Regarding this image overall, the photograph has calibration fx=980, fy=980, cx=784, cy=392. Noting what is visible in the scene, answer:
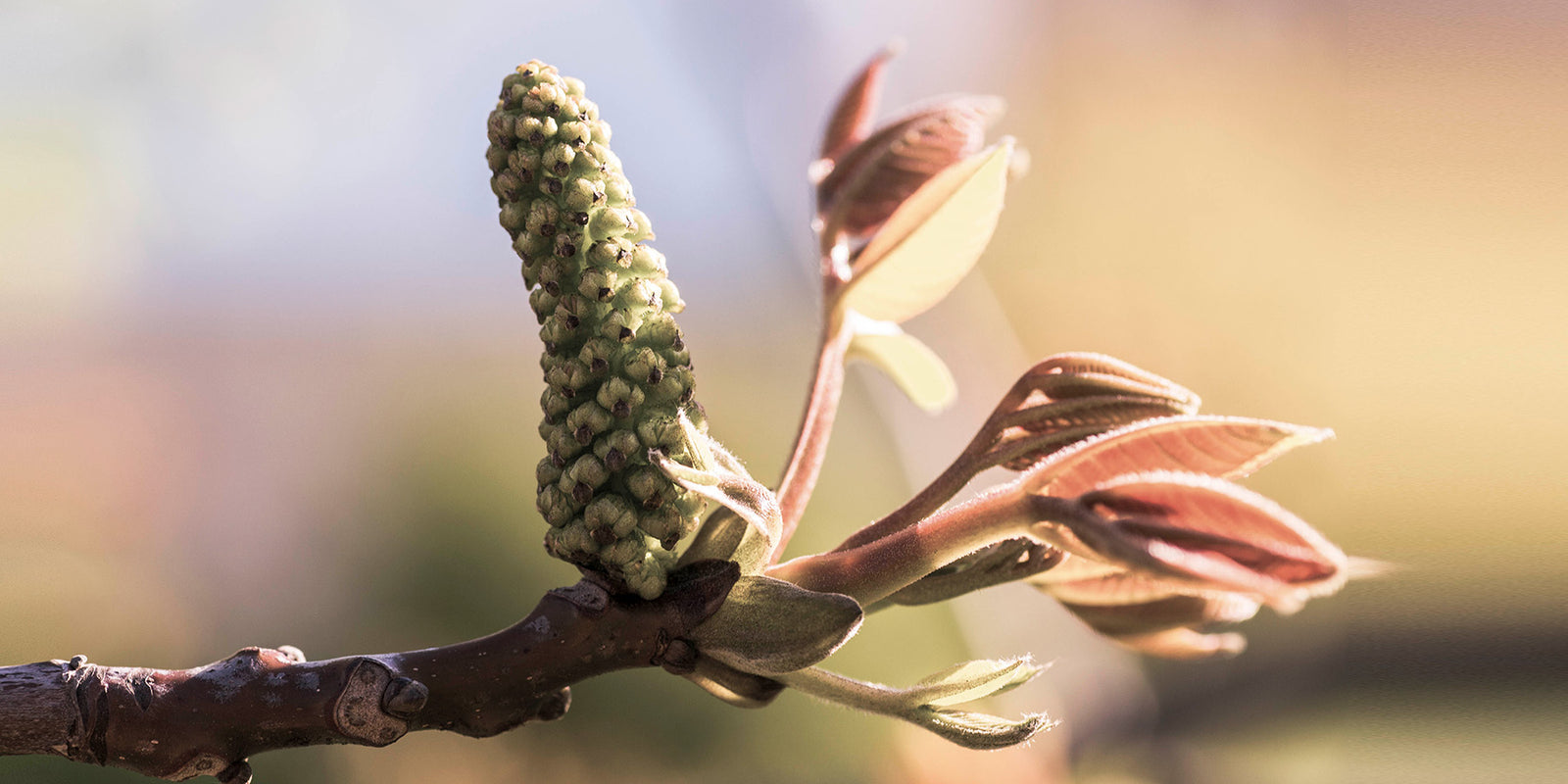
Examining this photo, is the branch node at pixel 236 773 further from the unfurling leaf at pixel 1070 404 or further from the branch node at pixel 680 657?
the unfurling leaf at pixel 1070 404

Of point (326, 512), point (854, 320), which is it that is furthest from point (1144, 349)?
point (854, 320)

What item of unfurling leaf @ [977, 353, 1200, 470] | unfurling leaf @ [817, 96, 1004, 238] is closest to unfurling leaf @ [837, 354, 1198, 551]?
unfurling leaf @ [977, 353, 1200, 470]

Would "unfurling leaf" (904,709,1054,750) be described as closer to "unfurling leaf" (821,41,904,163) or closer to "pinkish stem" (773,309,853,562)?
"pinkish stem" (773,309,853,562)

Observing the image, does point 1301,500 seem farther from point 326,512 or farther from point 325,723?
point 325,723

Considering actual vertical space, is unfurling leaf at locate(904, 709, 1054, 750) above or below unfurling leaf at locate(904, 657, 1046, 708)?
below

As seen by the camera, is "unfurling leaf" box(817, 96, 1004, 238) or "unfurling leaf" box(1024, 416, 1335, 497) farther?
"unfurling leaf" box(817, 96, 1004, 238)

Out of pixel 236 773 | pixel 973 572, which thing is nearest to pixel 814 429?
pixel 973 572

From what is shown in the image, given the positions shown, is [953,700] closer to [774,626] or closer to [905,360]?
[774,626]

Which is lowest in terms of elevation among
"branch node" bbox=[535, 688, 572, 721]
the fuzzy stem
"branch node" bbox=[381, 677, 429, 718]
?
"branch node" bbox=[535, 688, 572, 721]
